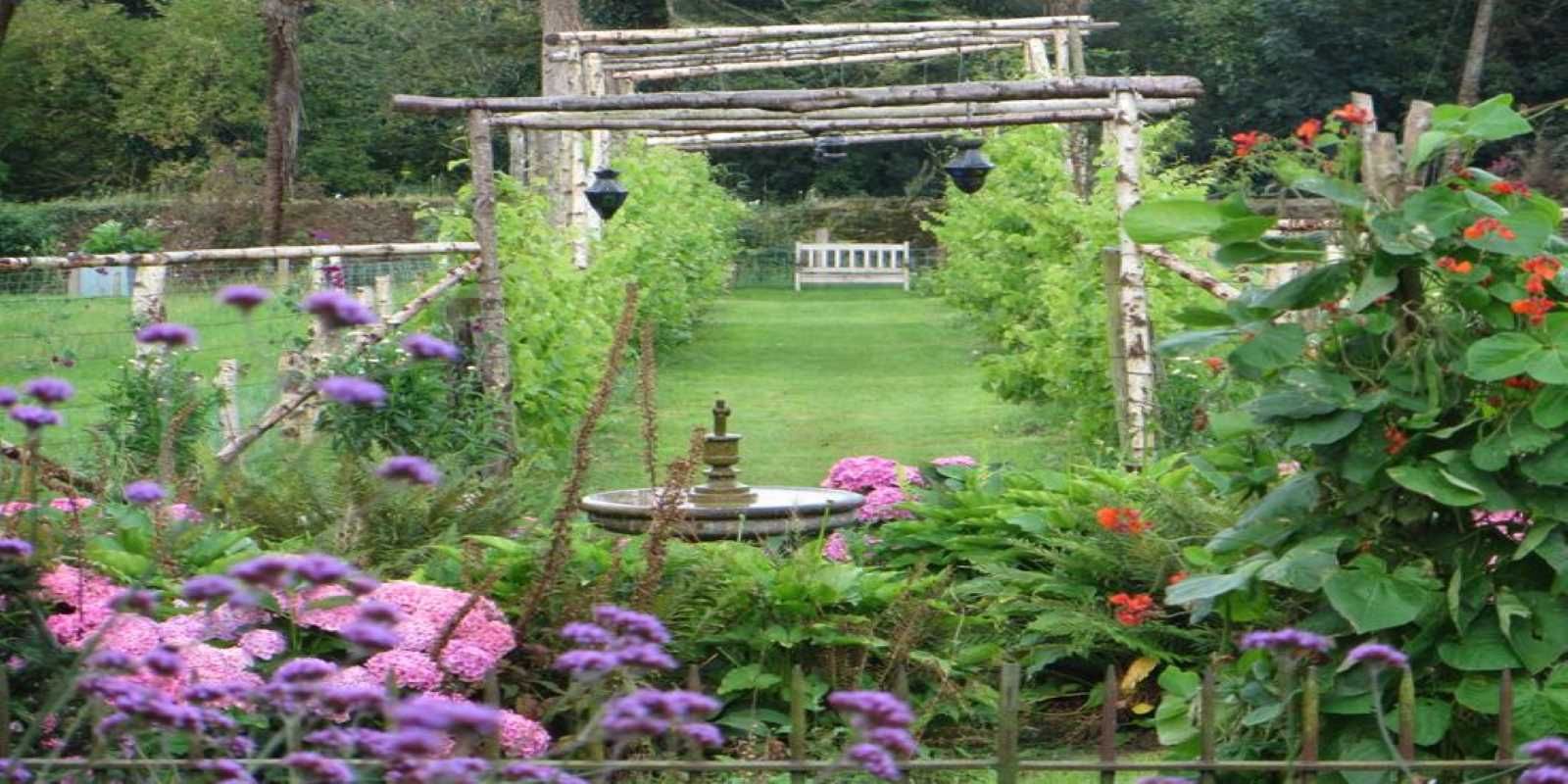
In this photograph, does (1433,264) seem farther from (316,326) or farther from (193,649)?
(316,326)

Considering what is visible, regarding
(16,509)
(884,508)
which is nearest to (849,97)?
(884,508)

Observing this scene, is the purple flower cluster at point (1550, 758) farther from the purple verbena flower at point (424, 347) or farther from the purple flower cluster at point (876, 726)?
the purple verbena flower at point (424, 347)

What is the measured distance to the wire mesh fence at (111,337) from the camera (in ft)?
35.2

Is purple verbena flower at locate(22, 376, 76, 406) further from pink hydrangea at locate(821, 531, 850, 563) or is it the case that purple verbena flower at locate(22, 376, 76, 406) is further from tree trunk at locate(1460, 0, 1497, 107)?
tree trunk at locate(1460, 0, 1497, 107)

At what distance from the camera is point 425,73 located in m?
42.5

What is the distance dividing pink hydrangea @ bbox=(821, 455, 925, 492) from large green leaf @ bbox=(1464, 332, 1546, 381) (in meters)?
4.50

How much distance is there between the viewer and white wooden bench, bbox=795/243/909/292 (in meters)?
33.0

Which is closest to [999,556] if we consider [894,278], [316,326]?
[316,326]

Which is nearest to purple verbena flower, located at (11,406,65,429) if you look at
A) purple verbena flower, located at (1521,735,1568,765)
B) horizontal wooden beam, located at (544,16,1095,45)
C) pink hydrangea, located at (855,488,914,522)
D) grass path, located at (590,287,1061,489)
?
purple verbena flower, located at (1521,735,1568,765)

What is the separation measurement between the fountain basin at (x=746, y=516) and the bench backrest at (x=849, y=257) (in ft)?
85.3

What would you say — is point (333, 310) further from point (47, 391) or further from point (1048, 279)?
point (1048, 279)

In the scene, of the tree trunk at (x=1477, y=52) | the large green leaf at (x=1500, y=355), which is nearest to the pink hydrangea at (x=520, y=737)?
the large green leaf at (x=1500, y=355)

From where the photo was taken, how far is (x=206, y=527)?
5441 mm

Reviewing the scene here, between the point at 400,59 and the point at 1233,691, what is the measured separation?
4021cm
